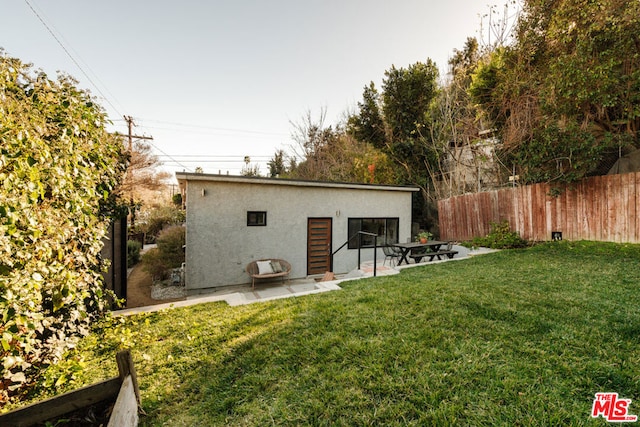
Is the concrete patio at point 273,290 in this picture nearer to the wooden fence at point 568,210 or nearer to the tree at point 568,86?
the wooden fence at point 568,210

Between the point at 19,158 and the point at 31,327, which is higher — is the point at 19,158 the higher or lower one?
the higher one

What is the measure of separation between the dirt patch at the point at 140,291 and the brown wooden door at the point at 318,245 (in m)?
4.03

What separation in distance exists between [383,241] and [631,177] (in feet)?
23.5

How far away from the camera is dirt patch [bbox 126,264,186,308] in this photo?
729 cm

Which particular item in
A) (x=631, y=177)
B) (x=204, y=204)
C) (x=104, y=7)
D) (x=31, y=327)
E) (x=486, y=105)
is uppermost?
(x=104, y=7)

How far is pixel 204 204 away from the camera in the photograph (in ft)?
24.3

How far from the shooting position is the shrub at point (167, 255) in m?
9.53

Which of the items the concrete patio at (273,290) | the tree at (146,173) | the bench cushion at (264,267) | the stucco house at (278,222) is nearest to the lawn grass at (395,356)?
the concrete patio at (273,290)

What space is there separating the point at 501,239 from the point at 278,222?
799cm

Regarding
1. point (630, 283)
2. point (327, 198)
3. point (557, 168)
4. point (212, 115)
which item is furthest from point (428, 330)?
point (212, 115)

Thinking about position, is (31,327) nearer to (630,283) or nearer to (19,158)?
(19,158)

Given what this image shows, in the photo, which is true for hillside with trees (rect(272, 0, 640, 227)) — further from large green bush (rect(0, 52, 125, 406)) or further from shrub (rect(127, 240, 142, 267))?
shrub (rect(127, 240, 142, 267))

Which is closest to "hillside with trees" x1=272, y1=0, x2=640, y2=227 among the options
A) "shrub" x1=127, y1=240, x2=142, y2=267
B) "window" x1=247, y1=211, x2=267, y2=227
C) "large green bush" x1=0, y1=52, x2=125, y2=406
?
"window" x1=247, y1=211, x2=267, y2=227

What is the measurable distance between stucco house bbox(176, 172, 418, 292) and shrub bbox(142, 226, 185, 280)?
2.08 metres
